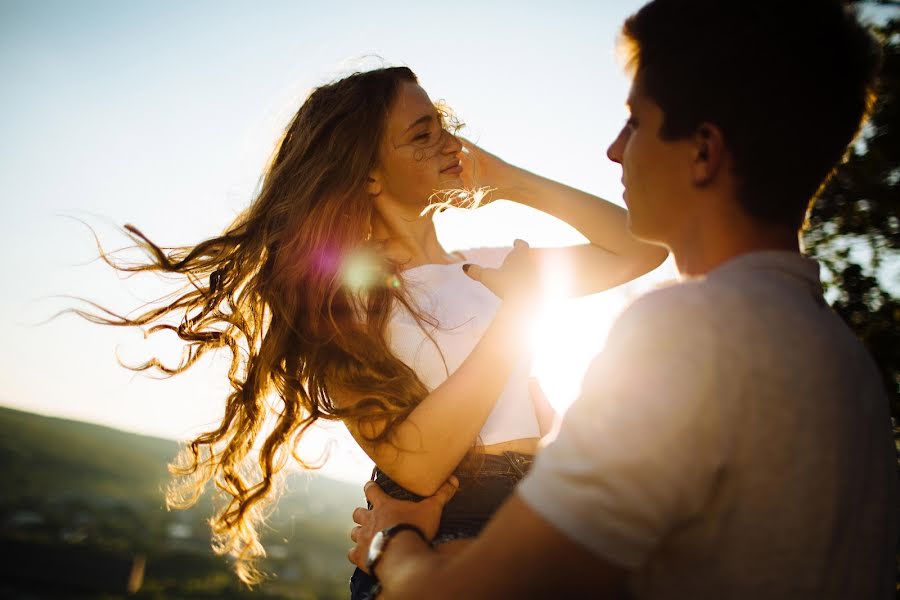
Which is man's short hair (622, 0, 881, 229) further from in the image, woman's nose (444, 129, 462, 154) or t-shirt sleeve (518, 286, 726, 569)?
woman's nose (444, 129, 462, 154)

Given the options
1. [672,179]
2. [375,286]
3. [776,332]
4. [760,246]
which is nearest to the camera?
[776,332]

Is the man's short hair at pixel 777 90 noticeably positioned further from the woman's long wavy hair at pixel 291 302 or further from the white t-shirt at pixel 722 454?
the woman's long wavy hair at pixel 291 302

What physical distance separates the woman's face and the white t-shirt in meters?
2.50

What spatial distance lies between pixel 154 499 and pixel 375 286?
336ft

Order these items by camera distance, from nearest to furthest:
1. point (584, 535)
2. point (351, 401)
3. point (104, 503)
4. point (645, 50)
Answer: point (584, 535), point (645, 50), point (351, 401), point (104, 503)

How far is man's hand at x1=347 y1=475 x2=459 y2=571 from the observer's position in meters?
2.07

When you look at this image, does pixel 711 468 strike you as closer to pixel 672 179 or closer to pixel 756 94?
pixel 672 179

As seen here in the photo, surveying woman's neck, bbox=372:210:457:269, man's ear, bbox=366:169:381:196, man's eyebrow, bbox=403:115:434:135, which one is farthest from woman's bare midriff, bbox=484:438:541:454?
man's eyebrow, bbox=403:115:434:135

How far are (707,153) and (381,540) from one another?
1409 millimetres

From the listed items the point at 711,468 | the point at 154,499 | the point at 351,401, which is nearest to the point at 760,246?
the point at 711,468

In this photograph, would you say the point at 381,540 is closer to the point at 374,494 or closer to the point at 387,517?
the point at 387,517

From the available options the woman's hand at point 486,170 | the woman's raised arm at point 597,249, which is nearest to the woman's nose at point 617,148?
the woman's raised arm at point 597,249

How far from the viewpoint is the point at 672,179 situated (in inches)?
59.4

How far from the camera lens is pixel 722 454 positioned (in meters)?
1.05
